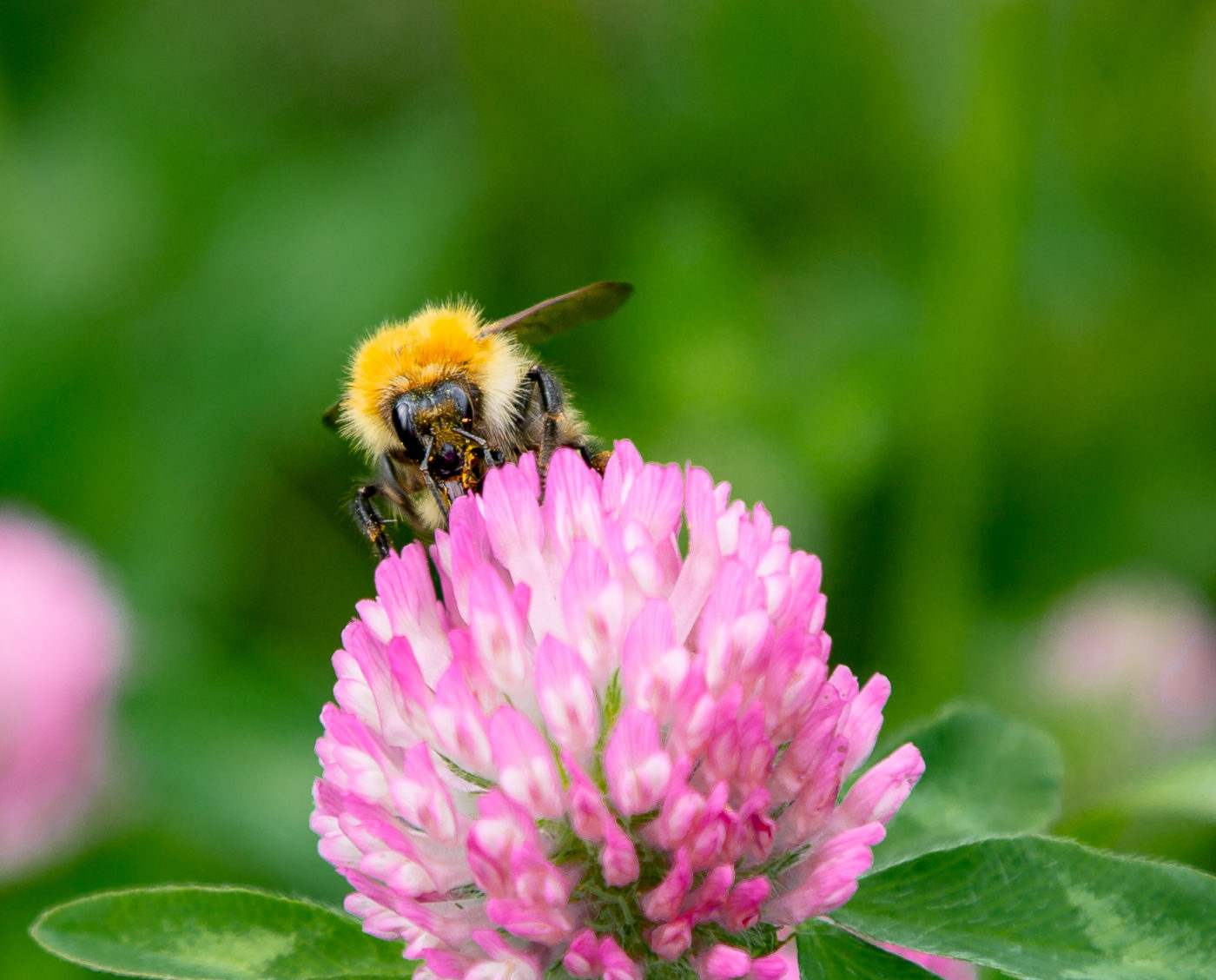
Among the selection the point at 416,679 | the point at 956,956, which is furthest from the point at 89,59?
the point at 956,956

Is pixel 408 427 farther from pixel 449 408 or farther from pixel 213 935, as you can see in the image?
pixel 213 935

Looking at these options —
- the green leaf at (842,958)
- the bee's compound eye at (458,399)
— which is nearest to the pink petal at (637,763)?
the green leaf at (842,958)

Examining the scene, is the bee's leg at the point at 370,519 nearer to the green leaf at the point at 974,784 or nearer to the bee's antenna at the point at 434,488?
the bee's antenna at the point at 434,488

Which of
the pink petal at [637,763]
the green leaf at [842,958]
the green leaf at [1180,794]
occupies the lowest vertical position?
the green leaf at [842,958]

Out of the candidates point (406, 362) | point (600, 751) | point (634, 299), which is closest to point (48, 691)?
point (634, 299)

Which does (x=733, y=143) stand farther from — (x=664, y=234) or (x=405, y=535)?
(x=405, y=535)

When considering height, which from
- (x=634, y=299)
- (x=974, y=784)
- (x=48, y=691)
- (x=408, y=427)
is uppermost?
(x=634, y=299)
